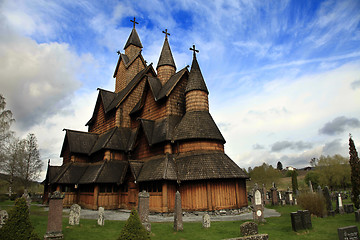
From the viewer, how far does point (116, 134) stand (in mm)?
25547

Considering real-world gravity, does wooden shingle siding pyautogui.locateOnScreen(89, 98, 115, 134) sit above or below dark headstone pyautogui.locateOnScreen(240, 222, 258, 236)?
above

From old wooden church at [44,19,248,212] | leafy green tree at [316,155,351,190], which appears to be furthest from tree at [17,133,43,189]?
leafy green tree at [316,155,351,190]

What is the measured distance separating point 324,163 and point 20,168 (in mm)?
62069

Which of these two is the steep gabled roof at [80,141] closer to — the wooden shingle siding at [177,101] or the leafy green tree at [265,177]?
the wooden shingle siding at [177,101]

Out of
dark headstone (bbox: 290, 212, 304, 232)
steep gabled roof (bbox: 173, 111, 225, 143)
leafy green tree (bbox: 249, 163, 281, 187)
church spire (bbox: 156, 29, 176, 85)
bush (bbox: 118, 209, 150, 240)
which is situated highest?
church spire (bbox: 156, 29, 176, 85)

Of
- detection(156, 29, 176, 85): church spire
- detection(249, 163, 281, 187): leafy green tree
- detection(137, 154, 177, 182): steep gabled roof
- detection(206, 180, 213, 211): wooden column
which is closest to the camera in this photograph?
detection(206, 180, 213, 211): wooden column

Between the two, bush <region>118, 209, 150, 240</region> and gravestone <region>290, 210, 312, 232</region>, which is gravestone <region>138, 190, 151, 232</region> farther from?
gravestone <region>290, 210, 312, 232</region>

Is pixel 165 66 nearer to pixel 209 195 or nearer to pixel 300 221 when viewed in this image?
pixel 209 195

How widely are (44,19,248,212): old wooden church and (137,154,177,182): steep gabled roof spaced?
0.17 ft

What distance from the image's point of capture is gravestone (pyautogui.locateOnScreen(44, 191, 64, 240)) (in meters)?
9.36

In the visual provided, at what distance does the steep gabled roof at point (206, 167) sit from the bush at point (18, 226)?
36.3ft

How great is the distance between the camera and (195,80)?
2227 cm

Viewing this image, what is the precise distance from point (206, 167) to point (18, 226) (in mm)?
12263

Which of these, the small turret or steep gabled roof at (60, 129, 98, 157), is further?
steep gabled roof at (60, 129, 98, 157)
